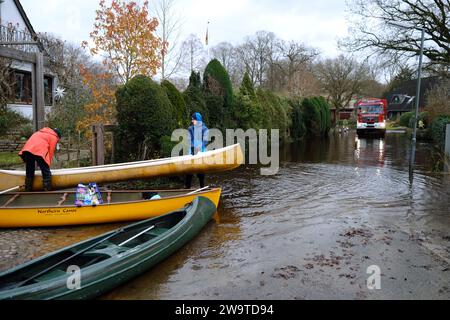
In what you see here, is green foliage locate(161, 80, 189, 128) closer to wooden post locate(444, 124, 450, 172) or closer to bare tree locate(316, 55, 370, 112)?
wooden post locate(444, 124, 450, 172)

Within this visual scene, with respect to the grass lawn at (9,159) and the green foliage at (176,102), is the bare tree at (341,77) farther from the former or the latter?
the grass lawn at (9,159)

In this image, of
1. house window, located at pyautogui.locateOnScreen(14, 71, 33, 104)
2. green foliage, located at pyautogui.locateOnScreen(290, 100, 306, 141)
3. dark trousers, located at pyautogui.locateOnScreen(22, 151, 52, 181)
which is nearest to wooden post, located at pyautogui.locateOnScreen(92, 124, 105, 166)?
dark trousers, located at pyautogui.locateOnScreen(22, 151, 52, 181)

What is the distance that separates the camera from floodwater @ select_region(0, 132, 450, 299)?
4676 mm

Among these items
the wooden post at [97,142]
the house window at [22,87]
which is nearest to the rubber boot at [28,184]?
the wooden post at [97,142]

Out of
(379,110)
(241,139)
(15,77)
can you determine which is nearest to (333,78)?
(379,110)

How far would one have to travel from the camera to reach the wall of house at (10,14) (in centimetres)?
2342

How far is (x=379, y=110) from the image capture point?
3453 centimetres

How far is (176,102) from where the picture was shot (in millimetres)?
12531

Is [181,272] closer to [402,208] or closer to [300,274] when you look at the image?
[300,274]

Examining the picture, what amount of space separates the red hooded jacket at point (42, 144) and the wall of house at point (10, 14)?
64.1 feet

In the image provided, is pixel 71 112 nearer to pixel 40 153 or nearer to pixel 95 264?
pixel 40 153

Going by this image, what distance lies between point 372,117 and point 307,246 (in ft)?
→ 103

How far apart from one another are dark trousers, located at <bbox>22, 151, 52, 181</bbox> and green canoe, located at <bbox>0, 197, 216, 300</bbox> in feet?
9.74
